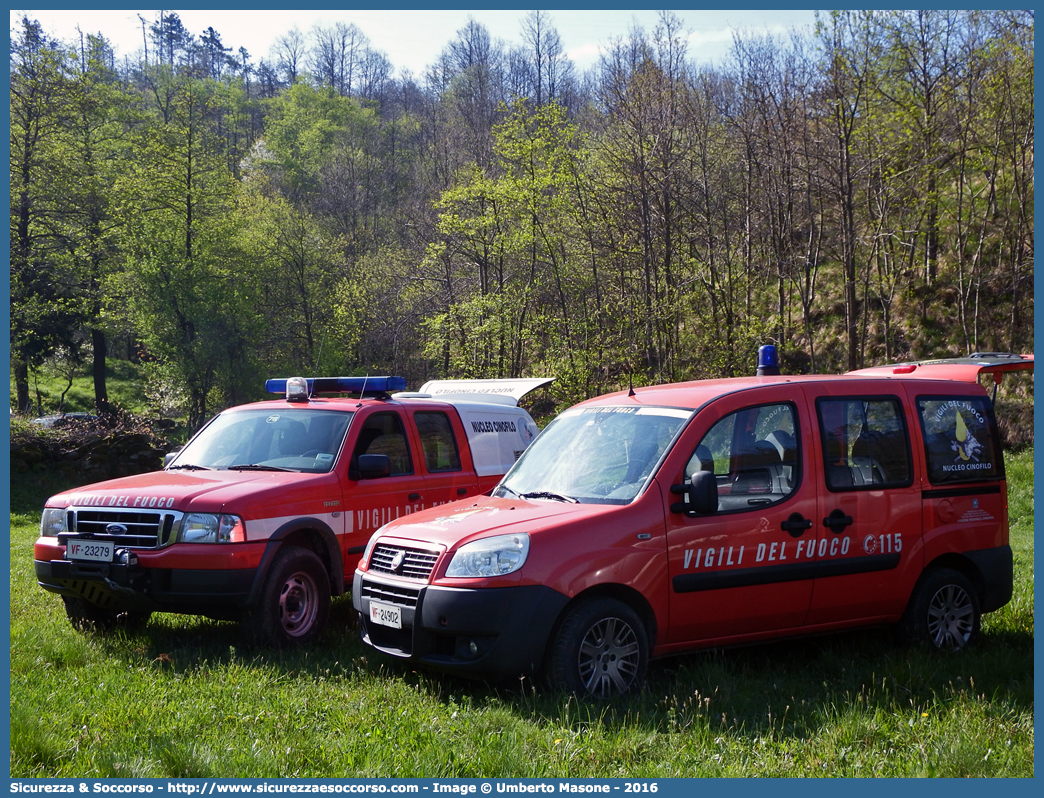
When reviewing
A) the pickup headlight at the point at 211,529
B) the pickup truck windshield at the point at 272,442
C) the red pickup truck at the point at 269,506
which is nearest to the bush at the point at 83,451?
the red pickup truck at the point at 269,506

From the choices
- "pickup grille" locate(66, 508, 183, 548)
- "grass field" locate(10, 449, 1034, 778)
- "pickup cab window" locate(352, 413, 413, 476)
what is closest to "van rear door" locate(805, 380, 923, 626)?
"grass field" locate(10, 449, 1034, 778)

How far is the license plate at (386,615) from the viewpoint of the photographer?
562cm

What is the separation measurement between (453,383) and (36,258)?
25.4 metres

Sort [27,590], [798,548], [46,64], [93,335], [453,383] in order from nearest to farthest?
[798,548] < [27,590] < [453,383] < [46,64] < [93,335]

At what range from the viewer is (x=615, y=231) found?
2139cm

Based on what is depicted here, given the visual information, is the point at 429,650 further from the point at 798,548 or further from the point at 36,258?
the point at 36,258

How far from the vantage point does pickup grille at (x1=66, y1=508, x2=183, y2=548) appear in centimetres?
671

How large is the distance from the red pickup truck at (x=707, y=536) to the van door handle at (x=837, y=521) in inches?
0.6

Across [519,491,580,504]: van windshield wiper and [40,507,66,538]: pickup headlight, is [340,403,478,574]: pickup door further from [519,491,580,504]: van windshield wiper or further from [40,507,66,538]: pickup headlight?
[40,507,66,538]: pickup headlight

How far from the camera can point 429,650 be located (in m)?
5.46

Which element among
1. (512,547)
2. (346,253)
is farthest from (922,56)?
(346,253)

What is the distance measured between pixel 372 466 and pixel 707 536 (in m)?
2.98

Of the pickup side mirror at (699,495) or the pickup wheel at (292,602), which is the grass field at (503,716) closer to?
the pickup wheel at (292,602)

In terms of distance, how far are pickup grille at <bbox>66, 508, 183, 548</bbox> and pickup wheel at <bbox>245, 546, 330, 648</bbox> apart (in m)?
0.81
